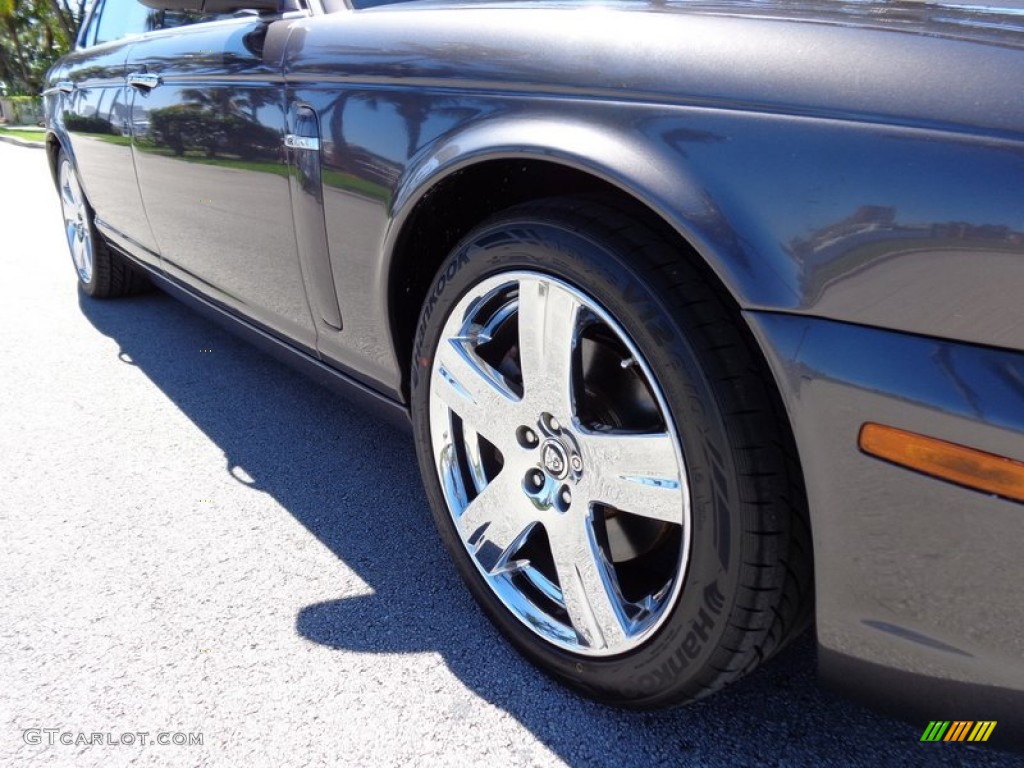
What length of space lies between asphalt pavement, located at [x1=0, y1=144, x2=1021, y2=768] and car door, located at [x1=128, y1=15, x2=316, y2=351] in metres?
0.49

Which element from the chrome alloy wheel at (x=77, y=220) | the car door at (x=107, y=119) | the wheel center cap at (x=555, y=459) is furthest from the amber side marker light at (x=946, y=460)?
the chrome alloy wheel at (x=77, y=220)

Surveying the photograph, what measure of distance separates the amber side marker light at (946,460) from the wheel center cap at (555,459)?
57 cm

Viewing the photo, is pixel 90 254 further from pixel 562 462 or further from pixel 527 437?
pixel 562 462

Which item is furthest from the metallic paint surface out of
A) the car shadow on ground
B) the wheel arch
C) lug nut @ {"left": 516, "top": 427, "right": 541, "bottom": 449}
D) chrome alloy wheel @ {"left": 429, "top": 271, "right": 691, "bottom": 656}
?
lug nut @ {"left": 516, "top": 427, "right": 541, "bottom": 449}

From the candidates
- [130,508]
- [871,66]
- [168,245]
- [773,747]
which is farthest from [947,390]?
[168,245]

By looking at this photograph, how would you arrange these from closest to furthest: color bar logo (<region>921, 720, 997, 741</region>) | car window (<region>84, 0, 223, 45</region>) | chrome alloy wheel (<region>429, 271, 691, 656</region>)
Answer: color bar logo (<region>921, 720, 997, 741</region>) < chrome alloy wheel (<region>429, 271, 691, 656</region>) < car window (<region>84, 0, 223, 45</region>)

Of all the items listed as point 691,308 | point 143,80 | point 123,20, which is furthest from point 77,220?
point 691,308

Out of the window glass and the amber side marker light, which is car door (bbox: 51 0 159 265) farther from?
the amber side marker light

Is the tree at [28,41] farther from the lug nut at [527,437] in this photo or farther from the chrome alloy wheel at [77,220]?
the lug nut at [527,437]

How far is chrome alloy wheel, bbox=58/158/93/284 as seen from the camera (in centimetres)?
415

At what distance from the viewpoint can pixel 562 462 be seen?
1473 millimetres

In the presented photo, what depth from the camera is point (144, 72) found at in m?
2.81

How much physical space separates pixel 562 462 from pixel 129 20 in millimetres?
3221

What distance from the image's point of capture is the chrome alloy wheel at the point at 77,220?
4.15 meters
